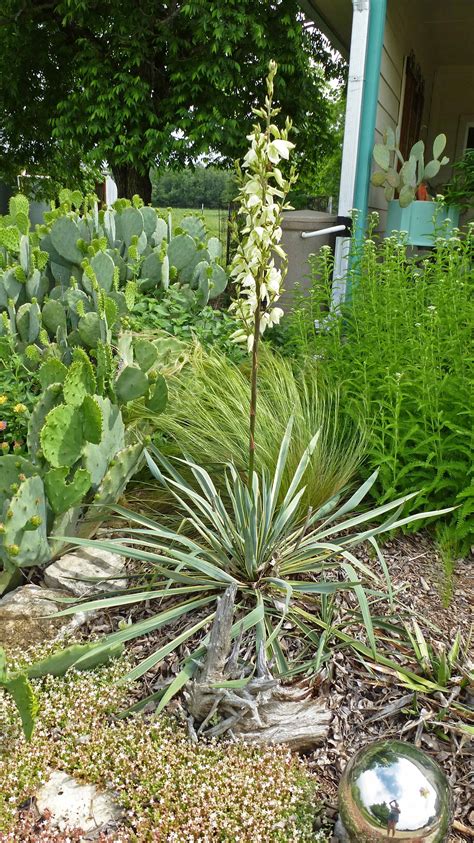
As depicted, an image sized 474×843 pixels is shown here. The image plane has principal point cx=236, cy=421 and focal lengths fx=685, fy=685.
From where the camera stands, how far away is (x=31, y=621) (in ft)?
7.50

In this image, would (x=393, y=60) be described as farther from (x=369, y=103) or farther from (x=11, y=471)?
(x=11, y=471)

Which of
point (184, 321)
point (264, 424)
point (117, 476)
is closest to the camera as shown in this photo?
point (117, 476)

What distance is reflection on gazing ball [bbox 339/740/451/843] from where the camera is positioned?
150 cm

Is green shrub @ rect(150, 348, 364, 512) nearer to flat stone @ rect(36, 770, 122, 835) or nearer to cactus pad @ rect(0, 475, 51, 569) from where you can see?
cactus pad @ rect(0, 475, 51, 569)

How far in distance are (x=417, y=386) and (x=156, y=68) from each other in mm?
8613

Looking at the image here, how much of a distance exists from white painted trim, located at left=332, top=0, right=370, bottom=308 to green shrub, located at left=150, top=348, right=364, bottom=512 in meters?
1.59

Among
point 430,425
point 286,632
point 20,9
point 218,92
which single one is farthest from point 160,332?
point 20,9

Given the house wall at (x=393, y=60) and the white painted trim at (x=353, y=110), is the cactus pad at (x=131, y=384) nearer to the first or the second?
the white painted trim at (x=353, y=110)

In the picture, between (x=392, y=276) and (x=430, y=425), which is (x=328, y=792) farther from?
(x=392, y=276)

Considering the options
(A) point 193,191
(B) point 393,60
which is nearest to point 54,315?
(B) point 393,60

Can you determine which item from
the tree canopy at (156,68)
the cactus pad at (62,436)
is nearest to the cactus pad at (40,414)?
the cactus pad at (62,436)

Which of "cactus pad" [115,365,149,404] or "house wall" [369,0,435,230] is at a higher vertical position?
"house wall" [369,0,435,230]

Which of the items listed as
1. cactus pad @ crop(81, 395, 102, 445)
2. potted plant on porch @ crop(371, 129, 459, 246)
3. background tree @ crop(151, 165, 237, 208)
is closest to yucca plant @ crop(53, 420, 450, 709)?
cactus pad @ crop(81, 395, 102, 445)

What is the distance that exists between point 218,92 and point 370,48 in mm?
4910
